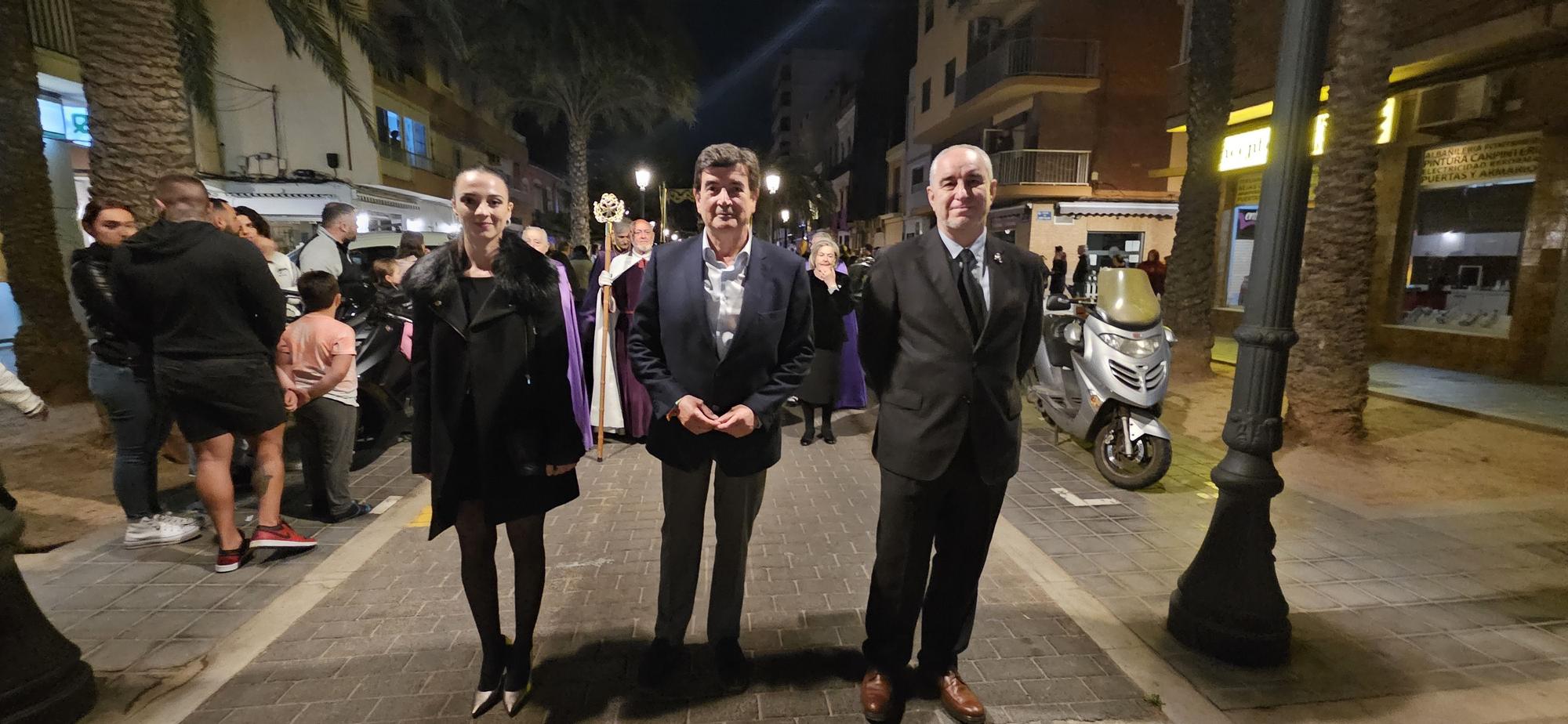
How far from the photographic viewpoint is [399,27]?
24.2 m

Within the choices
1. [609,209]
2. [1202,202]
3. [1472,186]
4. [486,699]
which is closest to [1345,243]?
[1202,202]

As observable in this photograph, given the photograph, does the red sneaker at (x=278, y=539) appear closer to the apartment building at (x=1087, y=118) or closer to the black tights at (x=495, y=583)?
the black tights at (x=495, y=583)

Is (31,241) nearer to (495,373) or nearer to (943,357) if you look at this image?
(495,373)

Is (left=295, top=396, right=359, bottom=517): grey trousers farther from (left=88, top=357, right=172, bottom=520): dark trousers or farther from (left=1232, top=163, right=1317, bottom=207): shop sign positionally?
(left=1232, top=163, right=1317, bottom=207): shop sign

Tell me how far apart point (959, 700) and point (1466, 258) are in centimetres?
1244

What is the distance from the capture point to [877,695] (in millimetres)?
2803

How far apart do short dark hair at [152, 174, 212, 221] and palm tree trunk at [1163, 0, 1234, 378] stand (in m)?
10.5

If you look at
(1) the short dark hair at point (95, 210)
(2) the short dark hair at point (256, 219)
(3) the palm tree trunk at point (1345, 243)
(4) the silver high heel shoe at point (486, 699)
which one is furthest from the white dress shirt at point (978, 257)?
(3) the palm tree trunk at point (1345, 243)

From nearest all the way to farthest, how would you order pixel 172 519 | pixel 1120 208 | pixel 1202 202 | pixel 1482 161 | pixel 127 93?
pixel 172 519 → pixel 127 93 → pixel 1202 202 → pixel 1482 161 → pixel 1120 208

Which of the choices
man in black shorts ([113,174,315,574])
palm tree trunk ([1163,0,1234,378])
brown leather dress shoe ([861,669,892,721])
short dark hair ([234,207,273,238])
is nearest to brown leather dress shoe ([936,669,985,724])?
brown leather dress shoe ([861,669,892,721])

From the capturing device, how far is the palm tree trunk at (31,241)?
7668 millimetres

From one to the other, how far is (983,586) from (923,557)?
4.24 feet

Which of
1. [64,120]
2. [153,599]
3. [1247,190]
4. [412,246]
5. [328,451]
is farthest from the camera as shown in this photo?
[1247,190]

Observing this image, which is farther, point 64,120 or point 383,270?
point 64,120
